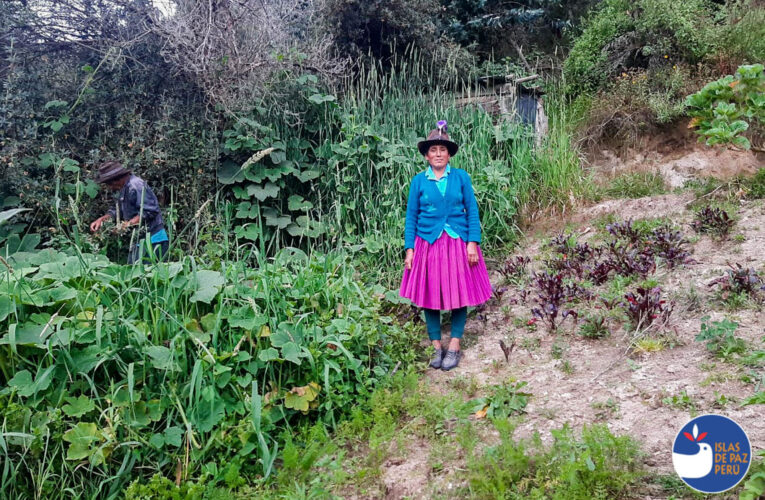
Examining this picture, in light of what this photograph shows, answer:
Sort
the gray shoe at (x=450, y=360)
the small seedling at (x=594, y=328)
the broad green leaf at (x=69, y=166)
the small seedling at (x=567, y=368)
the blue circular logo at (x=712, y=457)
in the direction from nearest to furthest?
1. the blue circular logo at (x=712, y=457)
2. the small seedling at (x=567, y=368)
3. the small seedling at (x=594, y=328)
4. the gray shoe at (x=450, y=360)
5. the broad green leaf at (x=69, y=166)

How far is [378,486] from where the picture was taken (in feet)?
7.96

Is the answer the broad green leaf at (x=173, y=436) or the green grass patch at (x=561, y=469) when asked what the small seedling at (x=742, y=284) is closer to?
the green grass patch at (x=561, y=469)

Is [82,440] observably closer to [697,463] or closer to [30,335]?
[30,335]

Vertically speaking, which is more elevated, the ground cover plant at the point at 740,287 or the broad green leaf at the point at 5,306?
the broad green leaf at the point at 5,306

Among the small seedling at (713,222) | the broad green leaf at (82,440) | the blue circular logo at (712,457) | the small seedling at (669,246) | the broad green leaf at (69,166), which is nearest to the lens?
the blue circular logo at (712,457)

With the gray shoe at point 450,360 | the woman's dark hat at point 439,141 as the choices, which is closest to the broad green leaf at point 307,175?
the woman's dark hat at point 439,141

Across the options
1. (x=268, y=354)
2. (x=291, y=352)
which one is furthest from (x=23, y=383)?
(x=291, y=352)

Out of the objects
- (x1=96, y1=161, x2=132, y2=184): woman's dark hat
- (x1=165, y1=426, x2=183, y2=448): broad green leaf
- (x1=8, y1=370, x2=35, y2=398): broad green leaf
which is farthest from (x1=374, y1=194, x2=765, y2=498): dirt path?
(x1=96, y1=161, x2=132, y2=184): woman's dark hat

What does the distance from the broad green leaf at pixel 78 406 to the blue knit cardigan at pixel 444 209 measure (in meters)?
2.11

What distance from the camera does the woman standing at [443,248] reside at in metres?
3.56

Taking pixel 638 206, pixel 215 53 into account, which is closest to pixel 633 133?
pixel 638 206

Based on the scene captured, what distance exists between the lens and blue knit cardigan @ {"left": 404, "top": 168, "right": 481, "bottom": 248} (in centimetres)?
361

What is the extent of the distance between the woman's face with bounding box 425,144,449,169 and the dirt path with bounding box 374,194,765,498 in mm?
1275

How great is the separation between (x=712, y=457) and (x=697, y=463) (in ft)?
0.18
